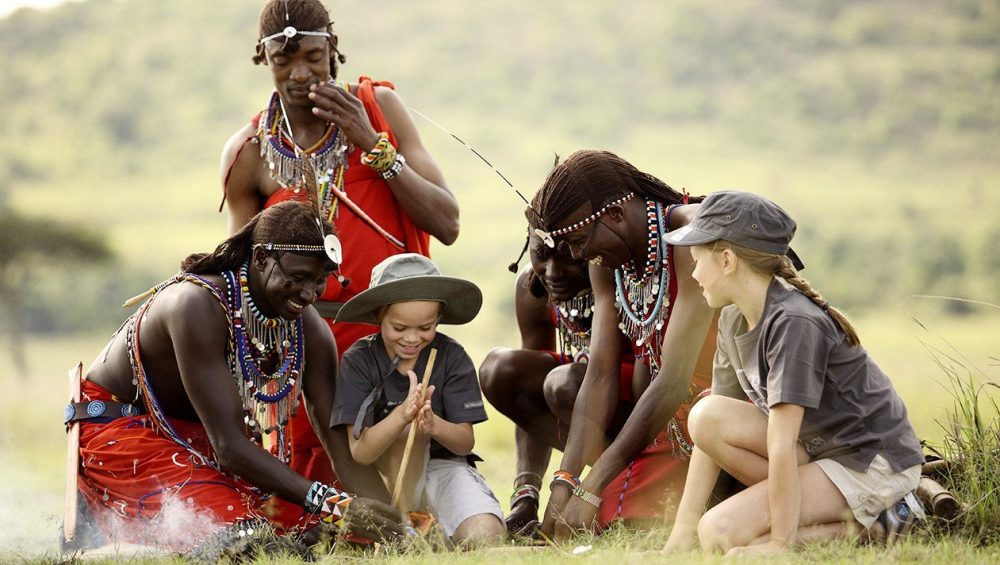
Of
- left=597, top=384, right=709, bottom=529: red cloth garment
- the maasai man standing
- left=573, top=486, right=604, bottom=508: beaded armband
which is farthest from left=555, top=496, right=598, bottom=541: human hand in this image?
the maasai man standing

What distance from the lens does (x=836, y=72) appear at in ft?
201

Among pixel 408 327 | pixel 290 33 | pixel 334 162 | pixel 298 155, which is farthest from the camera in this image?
pixel 334 162

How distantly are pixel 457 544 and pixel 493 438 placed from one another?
7110mm

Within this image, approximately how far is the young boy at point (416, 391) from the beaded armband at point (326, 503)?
273 millimetres

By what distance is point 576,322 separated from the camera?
5.81 m

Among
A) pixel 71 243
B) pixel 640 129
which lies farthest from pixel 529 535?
pixel 640 129

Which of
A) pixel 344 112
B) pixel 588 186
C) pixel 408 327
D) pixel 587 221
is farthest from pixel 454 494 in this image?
pixel 344 112

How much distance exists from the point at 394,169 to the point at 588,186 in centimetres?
108

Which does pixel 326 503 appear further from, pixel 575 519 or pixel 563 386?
pixel 563 386

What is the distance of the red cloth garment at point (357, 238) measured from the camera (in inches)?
228

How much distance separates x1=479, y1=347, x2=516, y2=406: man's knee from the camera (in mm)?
6000

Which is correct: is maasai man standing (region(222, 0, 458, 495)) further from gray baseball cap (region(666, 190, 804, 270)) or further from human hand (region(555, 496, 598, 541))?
gray baseball cap (region(666, 190, 804, 270))

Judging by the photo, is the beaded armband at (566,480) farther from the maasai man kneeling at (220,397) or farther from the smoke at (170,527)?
the smoke at (170,527)

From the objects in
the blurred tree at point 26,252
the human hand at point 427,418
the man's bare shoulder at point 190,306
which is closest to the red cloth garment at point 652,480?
the human hand at point 427,418
